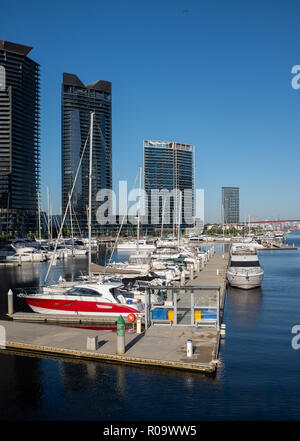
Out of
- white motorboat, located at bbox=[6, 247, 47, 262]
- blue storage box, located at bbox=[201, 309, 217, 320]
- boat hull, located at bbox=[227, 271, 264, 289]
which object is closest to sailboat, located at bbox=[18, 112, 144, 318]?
blue storage box, located at bbox=[201, 309, 217, 320]

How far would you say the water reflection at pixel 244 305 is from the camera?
32969mm

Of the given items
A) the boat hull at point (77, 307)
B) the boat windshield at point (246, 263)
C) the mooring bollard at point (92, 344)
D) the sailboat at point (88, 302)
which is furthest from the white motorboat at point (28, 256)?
the mooring bollard at point (92, 344)

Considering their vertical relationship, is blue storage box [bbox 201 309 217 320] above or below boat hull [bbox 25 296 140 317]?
above

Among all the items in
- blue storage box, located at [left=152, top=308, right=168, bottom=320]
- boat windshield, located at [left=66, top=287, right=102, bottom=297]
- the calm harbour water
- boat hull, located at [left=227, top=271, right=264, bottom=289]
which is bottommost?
the calm harbour water

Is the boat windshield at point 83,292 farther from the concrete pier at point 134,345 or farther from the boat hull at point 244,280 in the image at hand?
the boat hull at point 244,280

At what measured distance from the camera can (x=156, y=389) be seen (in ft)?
59.8

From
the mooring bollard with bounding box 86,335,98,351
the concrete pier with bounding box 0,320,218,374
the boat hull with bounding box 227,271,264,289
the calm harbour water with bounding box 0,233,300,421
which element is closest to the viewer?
the calm harbour water with bounding box 0,233,300,421

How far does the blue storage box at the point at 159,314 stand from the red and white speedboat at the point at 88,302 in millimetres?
2895

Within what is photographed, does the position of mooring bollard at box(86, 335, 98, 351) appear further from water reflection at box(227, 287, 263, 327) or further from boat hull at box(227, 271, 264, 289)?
boat hull at box(227, 271, 264, 289)

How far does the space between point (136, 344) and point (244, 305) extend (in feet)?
61.7

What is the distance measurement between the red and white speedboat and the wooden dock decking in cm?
506

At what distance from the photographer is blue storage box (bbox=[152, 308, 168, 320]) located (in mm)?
27875

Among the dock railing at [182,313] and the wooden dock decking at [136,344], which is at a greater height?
the dock railing at [182,313]

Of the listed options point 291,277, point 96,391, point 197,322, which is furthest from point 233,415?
point 291,277
